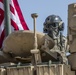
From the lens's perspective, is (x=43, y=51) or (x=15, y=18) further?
(x=15, y=18)

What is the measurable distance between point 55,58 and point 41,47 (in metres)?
0.62

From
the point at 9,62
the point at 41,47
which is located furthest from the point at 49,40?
the point at 9,62

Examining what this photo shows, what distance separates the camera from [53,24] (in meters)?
20.3

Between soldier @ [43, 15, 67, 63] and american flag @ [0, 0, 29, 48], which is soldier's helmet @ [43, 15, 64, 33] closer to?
soldier @ [43, 15, 67, 63]

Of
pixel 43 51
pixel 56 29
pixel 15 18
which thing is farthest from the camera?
pixel 15 18

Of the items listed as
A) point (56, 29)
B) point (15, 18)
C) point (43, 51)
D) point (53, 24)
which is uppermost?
point (15, 18)

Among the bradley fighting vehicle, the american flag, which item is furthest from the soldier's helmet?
the american flag

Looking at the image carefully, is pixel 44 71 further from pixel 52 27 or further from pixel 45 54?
pixel 52 27

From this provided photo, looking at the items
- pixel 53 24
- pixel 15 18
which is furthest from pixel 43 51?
pixel 15 18

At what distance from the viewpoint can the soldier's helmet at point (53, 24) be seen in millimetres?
20250

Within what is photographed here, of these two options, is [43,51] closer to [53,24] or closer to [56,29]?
[56,29]

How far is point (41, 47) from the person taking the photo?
19328 millimetres

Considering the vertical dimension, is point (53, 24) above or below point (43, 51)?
above

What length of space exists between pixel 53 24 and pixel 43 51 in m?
1.37
